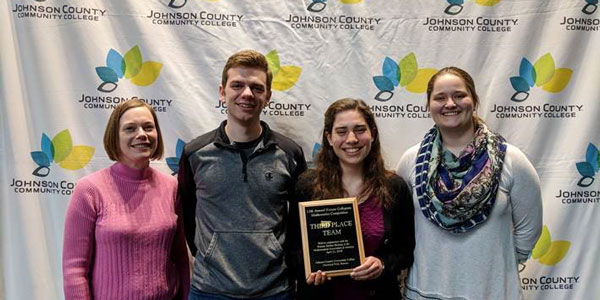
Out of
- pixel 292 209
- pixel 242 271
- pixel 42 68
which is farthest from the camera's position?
pixel 42 68

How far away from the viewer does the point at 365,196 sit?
1763mm

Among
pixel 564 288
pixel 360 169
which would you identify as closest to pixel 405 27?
pixel 360 169

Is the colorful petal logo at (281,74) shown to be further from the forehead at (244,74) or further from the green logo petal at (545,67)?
the green logo petal at (545,67)

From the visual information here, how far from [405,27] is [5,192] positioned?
222cm

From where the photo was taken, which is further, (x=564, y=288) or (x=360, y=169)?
(x=564, y=288)

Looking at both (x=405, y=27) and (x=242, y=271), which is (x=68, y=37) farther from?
(x=405, y=27)

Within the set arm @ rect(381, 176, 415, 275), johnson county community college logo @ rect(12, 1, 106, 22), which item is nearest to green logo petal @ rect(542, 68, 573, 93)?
arm @ rect(381, 176, 415, 275)

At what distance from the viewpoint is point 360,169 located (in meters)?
1.82

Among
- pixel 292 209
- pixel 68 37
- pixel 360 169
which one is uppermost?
pixel 68 37

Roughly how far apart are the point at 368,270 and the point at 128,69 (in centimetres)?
156

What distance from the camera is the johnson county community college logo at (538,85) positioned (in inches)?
91.7

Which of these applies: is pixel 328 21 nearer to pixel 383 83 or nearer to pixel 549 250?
pixel 383 83

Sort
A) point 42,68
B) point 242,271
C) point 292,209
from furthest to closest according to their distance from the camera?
→ point 42,68
point 292,209
point 242,271

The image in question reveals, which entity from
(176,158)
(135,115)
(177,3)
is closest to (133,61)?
(177,3)
